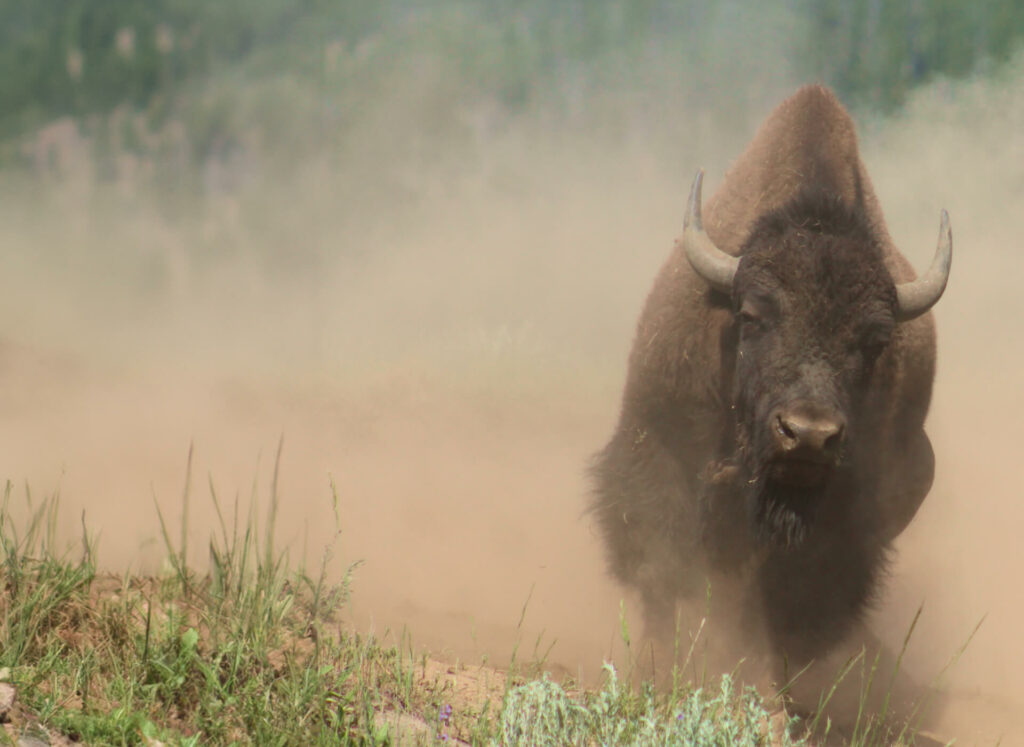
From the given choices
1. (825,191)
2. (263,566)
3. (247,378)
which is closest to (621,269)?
(247,378)

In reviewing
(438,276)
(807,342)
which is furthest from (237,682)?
(438,276)

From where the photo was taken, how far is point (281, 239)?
709 inches

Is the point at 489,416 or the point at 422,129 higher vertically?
the point at 422,129

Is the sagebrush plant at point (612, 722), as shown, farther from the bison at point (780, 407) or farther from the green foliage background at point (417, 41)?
the green foliage background at point (417, 41)

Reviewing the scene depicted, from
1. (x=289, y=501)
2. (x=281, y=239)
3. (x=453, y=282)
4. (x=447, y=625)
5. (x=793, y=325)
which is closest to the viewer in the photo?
(x=793, y=325)

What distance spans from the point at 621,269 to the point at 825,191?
11494 millimetres

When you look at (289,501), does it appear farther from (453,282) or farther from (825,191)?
(453,282)

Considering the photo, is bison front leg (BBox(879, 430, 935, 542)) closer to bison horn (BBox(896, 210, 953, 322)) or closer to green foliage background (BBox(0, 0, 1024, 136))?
bison horn (BBox(896, 210, 953, 322))

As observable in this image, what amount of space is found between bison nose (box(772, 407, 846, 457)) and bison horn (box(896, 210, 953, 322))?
3.31ft

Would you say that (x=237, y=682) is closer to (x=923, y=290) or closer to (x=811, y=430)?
(x=811, y=430)

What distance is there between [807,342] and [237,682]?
2858 millimetres

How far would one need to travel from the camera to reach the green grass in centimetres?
281

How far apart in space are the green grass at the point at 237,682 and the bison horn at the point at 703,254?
2.36 m

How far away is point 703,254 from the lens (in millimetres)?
5289
